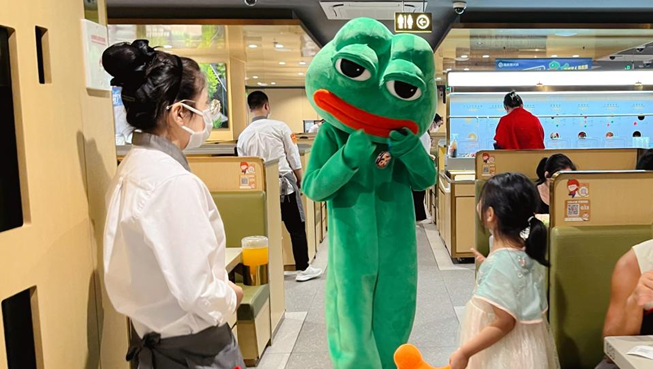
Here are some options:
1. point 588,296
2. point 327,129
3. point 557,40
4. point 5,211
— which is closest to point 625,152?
point 588,296

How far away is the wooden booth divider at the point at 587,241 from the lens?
2.36 m

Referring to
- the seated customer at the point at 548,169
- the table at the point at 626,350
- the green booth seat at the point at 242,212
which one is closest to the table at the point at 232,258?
the green booth seat at the point at 242,212

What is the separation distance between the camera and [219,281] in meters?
1.30

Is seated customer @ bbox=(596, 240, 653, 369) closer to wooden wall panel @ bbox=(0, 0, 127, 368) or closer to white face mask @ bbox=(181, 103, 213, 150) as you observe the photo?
white face mask @ bbox=(181, 103, 213, 150)

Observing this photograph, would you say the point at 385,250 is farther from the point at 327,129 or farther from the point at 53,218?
the point at 53,218

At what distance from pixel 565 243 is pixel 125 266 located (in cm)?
188

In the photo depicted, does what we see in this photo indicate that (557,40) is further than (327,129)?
Yes

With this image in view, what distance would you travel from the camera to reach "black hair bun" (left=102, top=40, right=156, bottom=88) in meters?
1.31

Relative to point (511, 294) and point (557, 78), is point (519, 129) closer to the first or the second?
Result: point (557, 78)

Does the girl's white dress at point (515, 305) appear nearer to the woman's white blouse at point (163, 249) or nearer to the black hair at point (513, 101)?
the woman's white blouse at point (163, 249)

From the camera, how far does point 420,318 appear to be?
3.78 meters

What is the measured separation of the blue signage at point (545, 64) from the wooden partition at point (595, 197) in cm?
587

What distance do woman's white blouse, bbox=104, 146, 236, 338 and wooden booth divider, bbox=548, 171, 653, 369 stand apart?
5.44 feet

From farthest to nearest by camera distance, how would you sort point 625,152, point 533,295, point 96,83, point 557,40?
1. point 557,40
2. point 625,152
3. point 533,295
4. point 96,83
